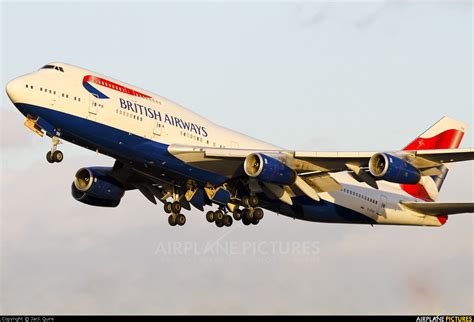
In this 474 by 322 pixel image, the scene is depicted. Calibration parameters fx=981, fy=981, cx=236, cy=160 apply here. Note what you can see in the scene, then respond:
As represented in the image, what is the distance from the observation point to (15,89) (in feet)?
146

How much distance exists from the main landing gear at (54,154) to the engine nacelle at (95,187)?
852 centimetres

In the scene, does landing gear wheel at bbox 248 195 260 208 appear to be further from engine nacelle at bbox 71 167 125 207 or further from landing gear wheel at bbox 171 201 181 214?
engine nacelle at bbox 71 167 125 207

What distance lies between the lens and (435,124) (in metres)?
60.8

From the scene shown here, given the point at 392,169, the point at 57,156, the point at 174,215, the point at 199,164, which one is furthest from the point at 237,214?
the point at 57,156

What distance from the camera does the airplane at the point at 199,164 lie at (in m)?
45.3

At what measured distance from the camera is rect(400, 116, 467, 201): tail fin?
6003 centimetres

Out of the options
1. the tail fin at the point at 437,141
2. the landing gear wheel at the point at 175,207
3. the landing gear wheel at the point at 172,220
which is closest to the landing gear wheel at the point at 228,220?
the landing gear wheel at the point at 175,207

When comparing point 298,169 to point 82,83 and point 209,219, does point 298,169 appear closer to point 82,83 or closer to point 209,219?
point 209,219

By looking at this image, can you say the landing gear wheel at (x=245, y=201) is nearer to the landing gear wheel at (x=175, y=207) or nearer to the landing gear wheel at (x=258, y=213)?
the landing gear wheel at (x=258, y=213)

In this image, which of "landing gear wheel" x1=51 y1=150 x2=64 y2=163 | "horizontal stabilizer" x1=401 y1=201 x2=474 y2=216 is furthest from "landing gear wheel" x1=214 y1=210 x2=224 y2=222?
"horizontal stabilizer" x1=401 y1=201 x2=474 y2=216

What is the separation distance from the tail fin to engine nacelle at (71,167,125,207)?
18.6 meters

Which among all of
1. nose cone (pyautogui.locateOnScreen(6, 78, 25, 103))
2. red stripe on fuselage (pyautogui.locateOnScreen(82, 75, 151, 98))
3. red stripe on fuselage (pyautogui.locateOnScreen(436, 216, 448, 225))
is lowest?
red stripe on fuselage (pyautogui.locateOnScreen(436, 216, 448, 225))

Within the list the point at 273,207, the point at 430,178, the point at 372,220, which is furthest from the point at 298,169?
the point at 430,178

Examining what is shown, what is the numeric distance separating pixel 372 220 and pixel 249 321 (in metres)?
15.3
